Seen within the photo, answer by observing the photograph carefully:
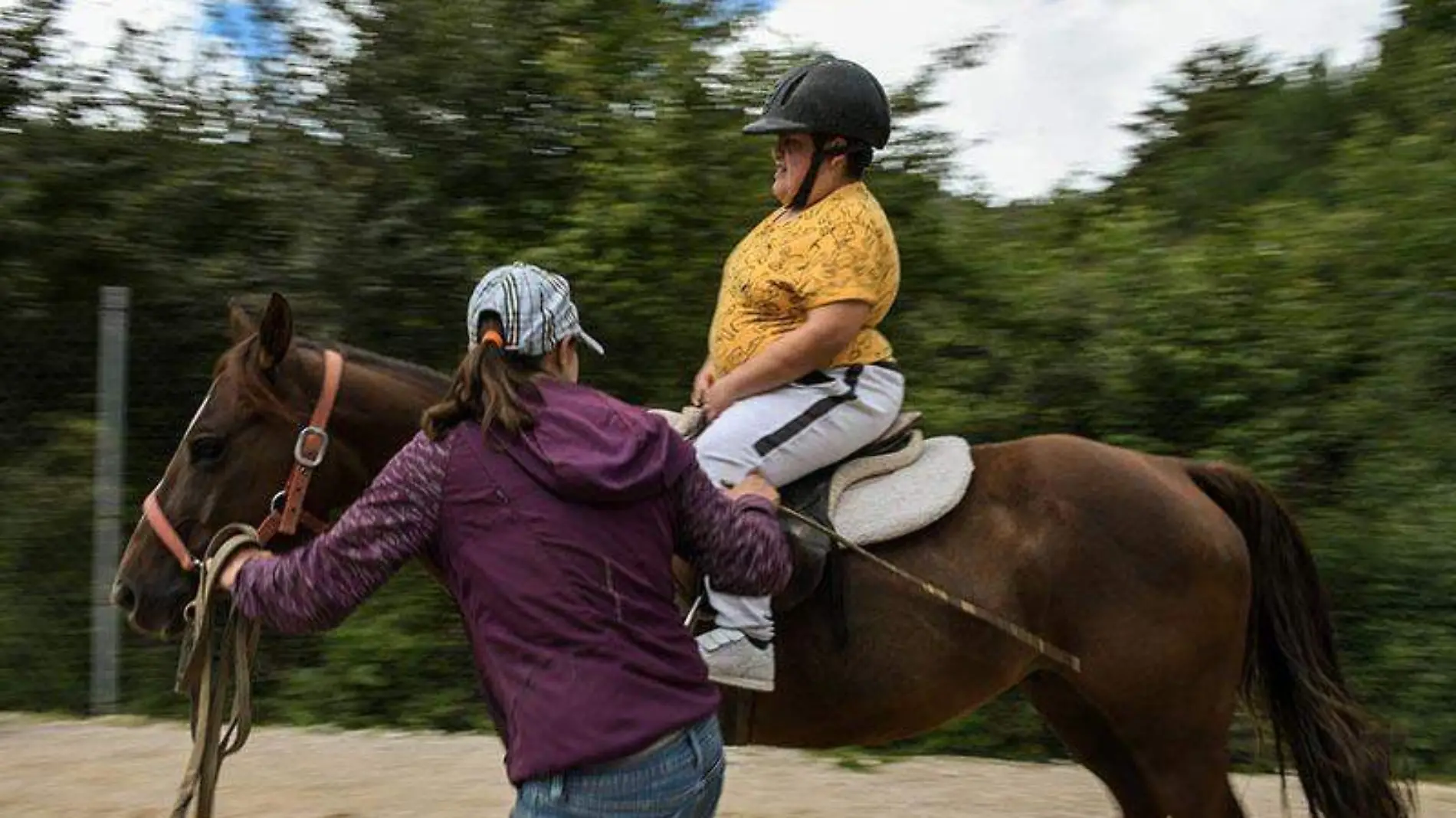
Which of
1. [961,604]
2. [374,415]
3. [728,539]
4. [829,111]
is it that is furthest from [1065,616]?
[374,415]

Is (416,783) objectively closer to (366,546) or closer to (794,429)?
(794,429)

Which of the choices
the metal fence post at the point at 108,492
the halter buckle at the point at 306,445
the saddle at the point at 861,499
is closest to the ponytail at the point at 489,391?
the halter buckle at the point at 306,445

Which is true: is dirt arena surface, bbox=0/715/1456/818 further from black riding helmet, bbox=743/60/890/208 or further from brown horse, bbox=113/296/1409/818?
black riding helmet, bbox=743/60/890/208

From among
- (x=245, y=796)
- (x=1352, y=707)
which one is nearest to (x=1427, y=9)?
(x=1352, y=707)

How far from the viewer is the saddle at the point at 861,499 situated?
414cm

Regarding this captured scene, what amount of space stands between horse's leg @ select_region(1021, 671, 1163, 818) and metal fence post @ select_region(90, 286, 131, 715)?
4862 millimetres

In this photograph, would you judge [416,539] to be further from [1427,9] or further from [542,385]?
[1427,9]

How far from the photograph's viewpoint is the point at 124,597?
Result: 3971 mm

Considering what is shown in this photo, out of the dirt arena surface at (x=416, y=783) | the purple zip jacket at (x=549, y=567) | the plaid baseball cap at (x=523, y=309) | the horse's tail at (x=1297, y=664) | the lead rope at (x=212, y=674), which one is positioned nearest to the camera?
the purple zip jacket at (x=549, y=567)

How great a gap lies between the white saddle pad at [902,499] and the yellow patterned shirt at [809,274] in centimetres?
34

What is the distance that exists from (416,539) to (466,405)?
0.25 metres

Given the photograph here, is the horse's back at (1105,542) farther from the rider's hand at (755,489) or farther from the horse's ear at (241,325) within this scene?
the horse's ear at (241,325)

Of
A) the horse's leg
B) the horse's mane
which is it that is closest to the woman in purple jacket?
the horse's mane

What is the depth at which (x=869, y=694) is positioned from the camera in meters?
4.26
